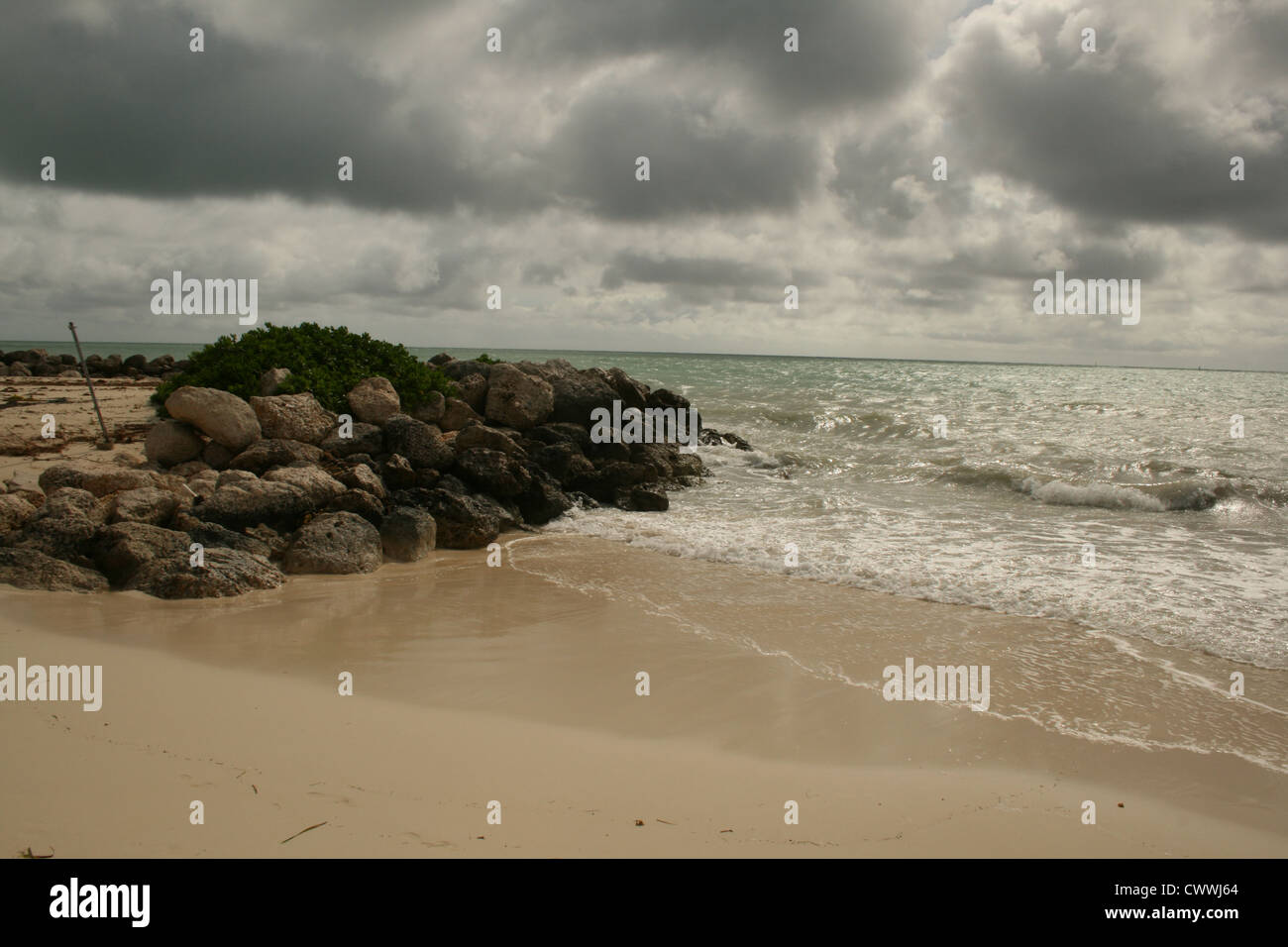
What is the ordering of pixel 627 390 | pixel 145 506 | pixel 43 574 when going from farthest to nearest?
pixel 627 390, pixel 145 506, pixel 43 574

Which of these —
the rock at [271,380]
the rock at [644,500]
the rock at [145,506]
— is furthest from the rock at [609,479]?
the rock at [145,506]

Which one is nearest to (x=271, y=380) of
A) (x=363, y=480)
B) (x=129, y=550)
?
(x=363, y=480)

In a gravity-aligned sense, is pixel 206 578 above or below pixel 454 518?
below

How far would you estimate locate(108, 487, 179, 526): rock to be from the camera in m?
8.88

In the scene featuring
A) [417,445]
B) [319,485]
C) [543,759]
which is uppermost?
[417,445]

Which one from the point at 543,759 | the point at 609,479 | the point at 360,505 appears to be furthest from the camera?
the point at 609,479

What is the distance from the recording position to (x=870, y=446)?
23562mm

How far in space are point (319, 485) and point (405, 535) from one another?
1.46 metres

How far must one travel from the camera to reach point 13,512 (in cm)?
858

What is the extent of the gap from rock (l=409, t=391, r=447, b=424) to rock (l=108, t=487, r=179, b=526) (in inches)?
244

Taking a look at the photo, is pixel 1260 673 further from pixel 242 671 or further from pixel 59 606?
pixel 59 606

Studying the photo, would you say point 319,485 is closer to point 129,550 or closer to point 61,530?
point 129,550

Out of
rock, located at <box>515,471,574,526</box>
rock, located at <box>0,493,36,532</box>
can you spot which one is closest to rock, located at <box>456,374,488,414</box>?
rock, located at <box>515,471,574,526</box>

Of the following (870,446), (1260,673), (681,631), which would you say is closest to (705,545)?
(681,631)
